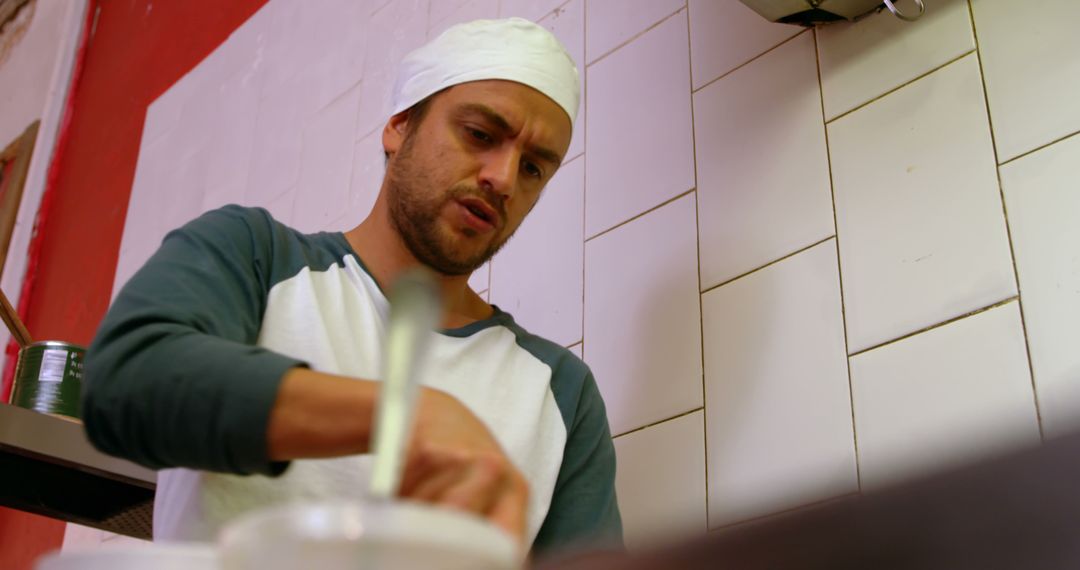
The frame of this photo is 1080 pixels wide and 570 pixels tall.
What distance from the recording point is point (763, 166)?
1.45 m

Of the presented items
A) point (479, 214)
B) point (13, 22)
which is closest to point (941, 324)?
point (479, 214)

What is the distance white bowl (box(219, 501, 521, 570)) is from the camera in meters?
0.40

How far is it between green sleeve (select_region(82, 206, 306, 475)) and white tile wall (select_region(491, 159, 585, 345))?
610 mm

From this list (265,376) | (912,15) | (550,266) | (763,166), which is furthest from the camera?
(550,266)

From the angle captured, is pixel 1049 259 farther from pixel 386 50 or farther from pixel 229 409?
pixel 386 50

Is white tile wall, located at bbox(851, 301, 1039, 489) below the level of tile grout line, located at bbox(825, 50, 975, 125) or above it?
below

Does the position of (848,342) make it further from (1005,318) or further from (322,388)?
(322,388)

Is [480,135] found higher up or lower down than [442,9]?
lower down

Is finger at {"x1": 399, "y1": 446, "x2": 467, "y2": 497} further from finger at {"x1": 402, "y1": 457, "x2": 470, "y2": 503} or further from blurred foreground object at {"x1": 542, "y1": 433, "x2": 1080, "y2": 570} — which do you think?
blurred foreground object at {"x1": 542, "y1": 433, "x2": 1080, "y2": 570}

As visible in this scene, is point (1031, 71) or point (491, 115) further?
point (491, 115)

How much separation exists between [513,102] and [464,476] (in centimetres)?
87

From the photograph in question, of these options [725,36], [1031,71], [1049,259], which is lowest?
[1049,259]

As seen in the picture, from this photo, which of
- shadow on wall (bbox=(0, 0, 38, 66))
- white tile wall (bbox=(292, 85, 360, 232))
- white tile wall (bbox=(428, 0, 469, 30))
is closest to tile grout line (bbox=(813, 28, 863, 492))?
white tile wall (bbox=(428, 0, 469, 30))

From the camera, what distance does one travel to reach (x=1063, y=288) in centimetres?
110
